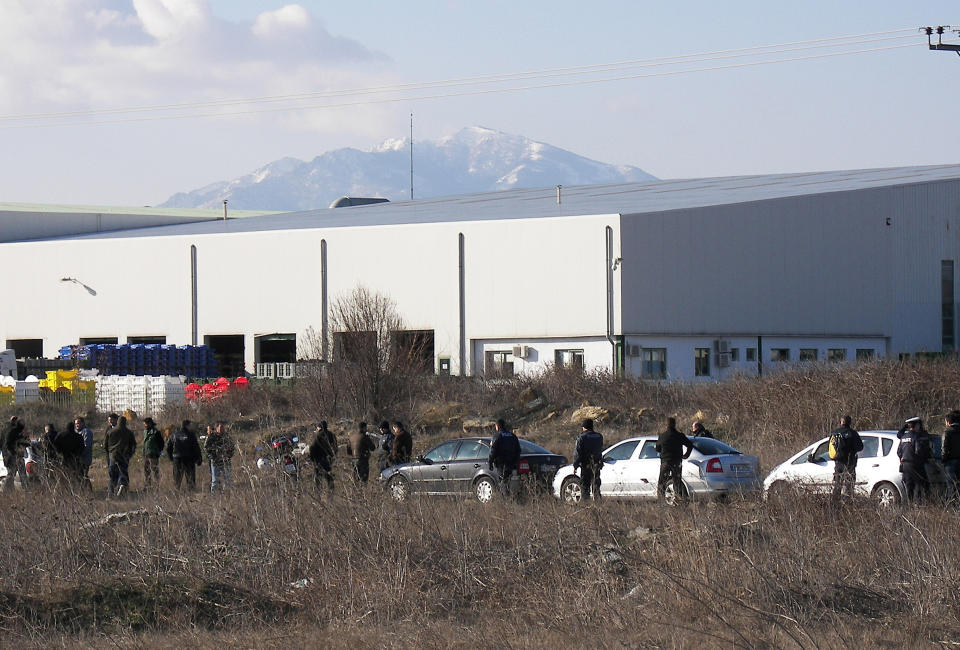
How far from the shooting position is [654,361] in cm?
4859

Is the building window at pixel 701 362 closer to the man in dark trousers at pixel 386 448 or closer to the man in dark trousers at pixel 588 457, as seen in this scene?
the man in dark trousers at pixel 386 448

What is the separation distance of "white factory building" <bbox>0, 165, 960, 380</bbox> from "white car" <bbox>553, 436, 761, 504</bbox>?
2328cm

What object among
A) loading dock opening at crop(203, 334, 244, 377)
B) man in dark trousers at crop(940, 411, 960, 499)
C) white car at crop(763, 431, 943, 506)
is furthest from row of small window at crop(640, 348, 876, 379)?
man in dark trousers at crop(940, 411, 960, 499)

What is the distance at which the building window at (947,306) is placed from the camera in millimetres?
56750

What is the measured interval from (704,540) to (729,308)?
126 ft

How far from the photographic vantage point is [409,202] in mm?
67438

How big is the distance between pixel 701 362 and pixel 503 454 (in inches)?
1187

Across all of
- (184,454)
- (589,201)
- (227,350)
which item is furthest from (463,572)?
(589,201)

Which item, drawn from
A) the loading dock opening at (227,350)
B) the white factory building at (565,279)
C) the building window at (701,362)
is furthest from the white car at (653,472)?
the loading dock opening at (227,350)

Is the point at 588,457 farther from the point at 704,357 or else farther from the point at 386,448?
the point at 704,357

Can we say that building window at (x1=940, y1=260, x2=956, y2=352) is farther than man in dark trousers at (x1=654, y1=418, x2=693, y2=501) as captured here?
Yes

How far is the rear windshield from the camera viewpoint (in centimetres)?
2088

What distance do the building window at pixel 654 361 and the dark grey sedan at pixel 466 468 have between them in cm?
2551

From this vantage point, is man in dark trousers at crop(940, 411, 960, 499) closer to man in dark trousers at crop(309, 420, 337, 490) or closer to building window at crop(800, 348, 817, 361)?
man in dark trousers at crop(309, 420, 337, 490)
